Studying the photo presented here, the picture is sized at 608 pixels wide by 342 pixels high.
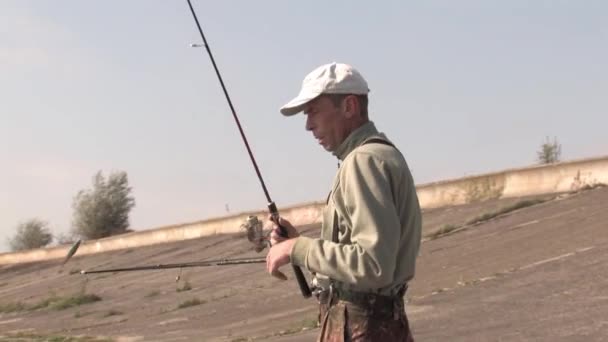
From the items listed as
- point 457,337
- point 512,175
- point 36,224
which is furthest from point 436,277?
point 36,224

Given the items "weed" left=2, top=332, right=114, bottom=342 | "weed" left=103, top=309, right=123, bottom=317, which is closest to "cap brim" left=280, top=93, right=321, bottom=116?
"weed" left=2, top=332, right=114, bottom=342

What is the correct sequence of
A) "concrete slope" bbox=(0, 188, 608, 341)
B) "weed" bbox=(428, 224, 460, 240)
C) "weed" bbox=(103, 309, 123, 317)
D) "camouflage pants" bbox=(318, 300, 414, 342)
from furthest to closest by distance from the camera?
Answer: "weed" bbox=(428, 224, 460, 240)
"weed" bbox=(103, 309, 123, 317)
"concrete slope" bbox=(0, 188, 608, 341)
"camouflage pants" bbox=(318, 300, 414, 342)

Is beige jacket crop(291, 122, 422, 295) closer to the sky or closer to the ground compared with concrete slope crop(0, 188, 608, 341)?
closer to the sky

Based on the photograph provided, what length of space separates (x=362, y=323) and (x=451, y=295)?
8.66 metres

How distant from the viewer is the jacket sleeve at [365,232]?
10.2 ft

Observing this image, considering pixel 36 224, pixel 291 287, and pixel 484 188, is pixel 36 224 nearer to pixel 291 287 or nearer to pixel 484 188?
pixel 484 188

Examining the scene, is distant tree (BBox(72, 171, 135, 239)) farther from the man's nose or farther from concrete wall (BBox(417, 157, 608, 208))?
the man's nose

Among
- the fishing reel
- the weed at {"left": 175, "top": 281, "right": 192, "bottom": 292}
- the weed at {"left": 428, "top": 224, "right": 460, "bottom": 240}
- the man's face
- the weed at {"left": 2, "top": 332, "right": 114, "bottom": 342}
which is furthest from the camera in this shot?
the weed at {"left": 175, "top": 281, "right": 192, "bottom": 292}

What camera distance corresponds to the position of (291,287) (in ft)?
53.6

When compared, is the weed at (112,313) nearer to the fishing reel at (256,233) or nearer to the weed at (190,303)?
the weed at (190,303)

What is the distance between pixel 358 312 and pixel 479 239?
534 inches

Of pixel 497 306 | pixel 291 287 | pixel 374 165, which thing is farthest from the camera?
pixel 291 287

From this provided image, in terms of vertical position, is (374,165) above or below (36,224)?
above

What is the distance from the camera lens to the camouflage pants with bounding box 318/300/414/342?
340 cm
